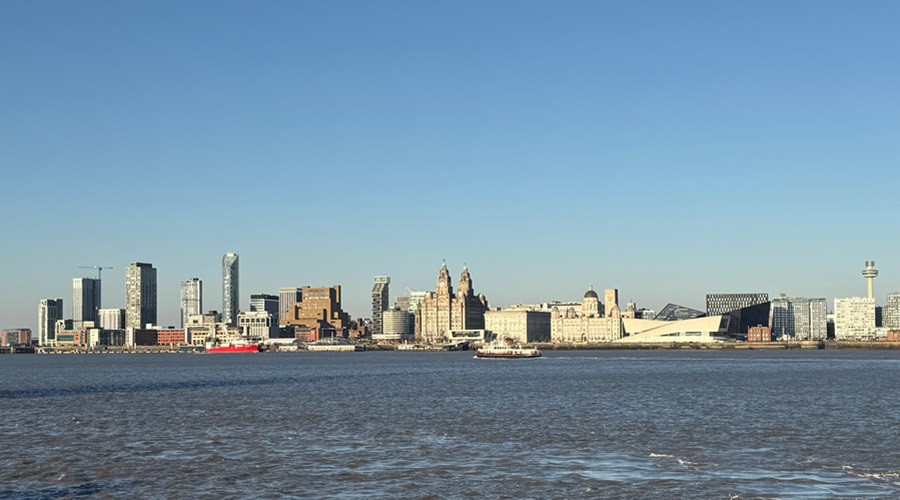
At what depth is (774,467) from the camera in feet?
131

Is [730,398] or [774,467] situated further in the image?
[730,398]

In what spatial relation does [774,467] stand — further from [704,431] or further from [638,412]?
[638,412]

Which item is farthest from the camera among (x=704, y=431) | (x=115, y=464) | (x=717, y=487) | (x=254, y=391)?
(x=254, y=391)

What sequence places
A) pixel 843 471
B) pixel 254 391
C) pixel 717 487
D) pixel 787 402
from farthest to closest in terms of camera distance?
pixel 254 391 < pixel 787 402 < pixel 843 471 < pixel 717 487

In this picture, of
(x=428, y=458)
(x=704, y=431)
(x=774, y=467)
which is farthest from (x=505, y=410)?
(x=774, y=467)

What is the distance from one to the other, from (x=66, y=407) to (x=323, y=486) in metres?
45.8

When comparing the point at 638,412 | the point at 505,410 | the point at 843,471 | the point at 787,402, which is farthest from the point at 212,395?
the point at 843,471

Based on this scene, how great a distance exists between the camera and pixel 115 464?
42.7 meters

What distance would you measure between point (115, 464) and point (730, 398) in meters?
50.5

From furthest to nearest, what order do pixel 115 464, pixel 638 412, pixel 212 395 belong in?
pixel 212 395 < pixel 638 412 < pixel 115 464

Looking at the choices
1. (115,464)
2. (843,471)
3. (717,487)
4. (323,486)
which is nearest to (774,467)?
(843,471)

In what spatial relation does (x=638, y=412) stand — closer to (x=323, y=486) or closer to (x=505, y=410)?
(x=505, y=410)

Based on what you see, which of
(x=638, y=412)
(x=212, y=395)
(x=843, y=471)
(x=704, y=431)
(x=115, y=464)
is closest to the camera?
(x=843, y=471)

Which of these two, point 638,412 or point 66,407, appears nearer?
point 638,412
